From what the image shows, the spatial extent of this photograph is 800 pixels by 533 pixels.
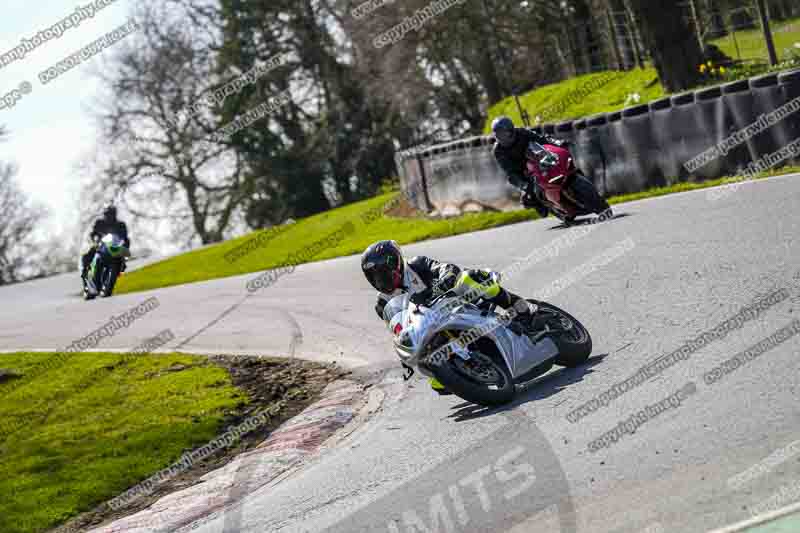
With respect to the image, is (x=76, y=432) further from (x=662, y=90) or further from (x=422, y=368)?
(x=662, y=90)

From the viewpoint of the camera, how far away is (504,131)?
16.1m

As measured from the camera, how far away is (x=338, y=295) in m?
17.4

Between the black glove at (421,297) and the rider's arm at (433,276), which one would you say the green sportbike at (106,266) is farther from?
the black glove at (421,297)

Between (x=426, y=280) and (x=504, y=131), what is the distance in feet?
25.8

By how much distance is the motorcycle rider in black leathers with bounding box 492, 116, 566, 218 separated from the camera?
16.1 meters

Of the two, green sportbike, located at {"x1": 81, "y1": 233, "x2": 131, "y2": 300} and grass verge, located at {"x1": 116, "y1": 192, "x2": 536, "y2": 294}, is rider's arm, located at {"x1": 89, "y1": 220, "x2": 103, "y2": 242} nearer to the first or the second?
green sportbike, located at {"x1": 81, "y1": 233, "x2": 131, "y2": 300}

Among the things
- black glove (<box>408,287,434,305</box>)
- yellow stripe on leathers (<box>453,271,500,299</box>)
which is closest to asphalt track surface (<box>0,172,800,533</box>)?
yellow stripe on leathers (<box>453,271,500,299</box>)

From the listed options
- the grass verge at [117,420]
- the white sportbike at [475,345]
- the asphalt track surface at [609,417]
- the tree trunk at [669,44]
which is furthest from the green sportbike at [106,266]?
the white sportbike at [475,345]

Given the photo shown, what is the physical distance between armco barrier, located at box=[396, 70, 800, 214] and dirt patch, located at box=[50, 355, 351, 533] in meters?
7.10

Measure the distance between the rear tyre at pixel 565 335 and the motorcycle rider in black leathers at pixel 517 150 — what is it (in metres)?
7.48

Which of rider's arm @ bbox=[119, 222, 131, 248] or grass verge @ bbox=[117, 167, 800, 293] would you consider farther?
rider's arm @ bbox=[119, 222, 131, 248]

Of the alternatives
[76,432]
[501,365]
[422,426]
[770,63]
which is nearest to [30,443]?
[76,432]

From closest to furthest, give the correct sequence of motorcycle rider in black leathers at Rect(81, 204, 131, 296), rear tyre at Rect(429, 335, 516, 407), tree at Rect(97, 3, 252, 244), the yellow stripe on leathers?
rear tyre at Rect(429, 335, 516, 407) → the yellow stripe on leathers → motorcycle rider in black leathers at Rect(81, 204, 131, 296) → tree at Rect(97, 3, 252, 244)

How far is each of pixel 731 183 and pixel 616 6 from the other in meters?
19.8
